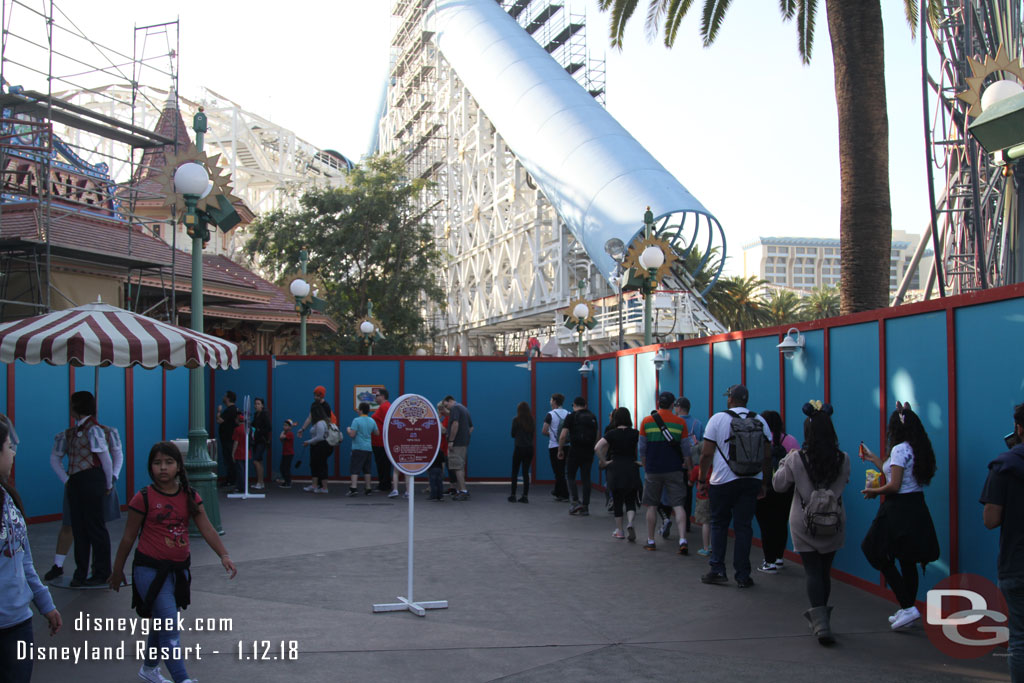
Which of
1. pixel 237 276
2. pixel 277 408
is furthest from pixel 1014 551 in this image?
pixel 237 276

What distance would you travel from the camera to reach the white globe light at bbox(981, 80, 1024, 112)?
6.37 meters

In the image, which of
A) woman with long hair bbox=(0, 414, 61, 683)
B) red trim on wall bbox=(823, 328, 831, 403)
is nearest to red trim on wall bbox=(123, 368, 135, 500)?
red trim on wall bbox=(823, 328, 831, 403)

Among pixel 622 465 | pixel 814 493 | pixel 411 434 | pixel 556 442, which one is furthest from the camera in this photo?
pixel 556 442

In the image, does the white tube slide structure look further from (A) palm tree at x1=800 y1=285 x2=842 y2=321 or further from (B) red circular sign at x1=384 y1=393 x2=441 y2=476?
(A) palm tree at x1=800 y1=285 x2=842 y2=321

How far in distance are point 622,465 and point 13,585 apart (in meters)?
7.75

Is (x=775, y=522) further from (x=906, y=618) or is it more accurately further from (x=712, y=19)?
(x=712, y=19)

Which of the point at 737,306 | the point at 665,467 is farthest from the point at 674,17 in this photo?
the point at 737,306

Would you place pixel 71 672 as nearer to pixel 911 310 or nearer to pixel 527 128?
pixel 911 310

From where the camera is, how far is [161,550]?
5.13 meters

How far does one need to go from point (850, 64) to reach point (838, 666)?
26.5 ft

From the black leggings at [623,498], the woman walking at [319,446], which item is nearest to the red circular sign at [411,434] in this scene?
the black leggings at [623,498]

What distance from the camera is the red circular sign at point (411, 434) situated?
25.9 ft

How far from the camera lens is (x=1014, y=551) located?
4.69 m

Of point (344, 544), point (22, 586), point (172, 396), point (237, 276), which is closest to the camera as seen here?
point (22, 586)
